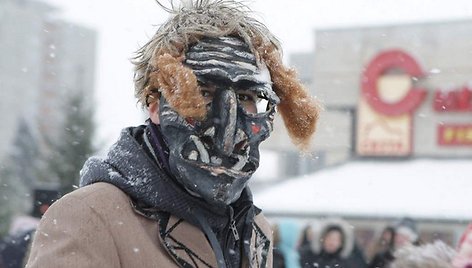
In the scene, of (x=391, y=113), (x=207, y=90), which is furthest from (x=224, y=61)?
(x=391, y=113)

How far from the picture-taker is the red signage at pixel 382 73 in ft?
66.4

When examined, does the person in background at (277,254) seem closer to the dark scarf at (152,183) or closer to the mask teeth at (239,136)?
the dark scarf at (152,183)

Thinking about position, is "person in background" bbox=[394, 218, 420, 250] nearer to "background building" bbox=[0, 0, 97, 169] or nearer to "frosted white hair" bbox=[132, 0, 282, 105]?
"frosted white hair" bbox=[132, 0, 282, 105]

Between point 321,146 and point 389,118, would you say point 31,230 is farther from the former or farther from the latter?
point 321,146

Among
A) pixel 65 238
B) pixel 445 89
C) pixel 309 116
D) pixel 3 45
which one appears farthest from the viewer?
pixel 3 45

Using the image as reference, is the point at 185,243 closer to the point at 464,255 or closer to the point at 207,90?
the point at 207,90

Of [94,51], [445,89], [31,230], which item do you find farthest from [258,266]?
[94,51]

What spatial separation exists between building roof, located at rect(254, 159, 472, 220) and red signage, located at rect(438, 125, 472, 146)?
416mm

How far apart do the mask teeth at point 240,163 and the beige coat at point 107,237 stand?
0.17 meters

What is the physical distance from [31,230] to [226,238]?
4.09m

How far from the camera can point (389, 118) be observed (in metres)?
20.5

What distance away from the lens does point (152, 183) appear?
196 cm

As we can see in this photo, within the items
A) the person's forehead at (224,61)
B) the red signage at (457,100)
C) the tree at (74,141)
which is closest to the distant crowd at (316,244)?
the person's forehead at (224,61)

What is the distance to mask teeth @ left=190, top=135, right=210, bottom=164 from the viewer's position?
195 centimetres
